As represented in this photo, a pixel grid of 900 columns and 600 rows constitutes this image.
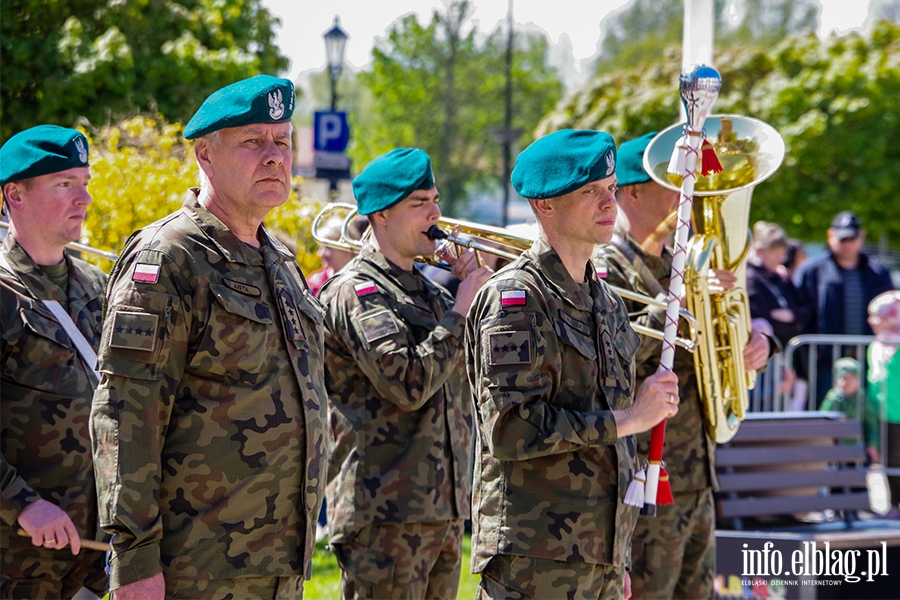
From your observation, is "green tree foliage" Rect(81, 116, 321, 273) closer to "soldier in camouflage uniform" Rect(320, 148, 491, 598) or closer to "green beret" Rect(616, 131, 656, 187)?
"soldier in camouflage uniform" Rect(320, 148, 491, 598)

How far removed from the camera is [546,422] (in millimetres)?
3104

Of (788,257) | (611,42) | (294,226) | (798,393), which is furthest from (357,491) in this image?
(611,42)

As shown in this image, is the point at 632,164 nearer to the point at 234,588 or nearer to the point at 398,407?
the point at 398,407

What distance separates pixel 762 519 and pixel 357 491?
2924 millimetres

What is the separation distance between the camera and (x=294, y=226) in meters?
8.35

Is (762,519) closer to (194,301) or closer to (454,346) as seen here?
(454,346)

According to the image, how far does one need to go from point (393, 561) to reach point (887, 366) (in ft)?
19.9

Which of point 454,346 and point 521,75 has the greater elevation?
point 521,75

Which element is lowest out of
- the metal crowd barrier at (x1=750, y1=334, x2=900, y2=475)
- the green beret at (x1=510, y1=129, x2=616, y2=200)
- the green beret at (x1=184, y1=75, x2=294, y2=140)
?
the metal crowd barrier at (x1=750, y1=334, x2=900, y2=475)

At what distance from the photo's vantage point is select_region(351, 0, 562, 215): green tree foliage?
38875mm

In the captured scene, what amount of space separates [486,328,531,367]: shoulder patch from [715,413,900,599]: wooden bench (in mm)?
2871

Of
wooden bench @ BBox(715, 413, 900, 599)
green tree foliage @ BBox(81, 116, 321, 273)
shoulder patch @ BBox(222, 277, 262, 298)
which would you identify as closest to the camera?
shoulder patch @ BBox(222, 277, 262, 298)

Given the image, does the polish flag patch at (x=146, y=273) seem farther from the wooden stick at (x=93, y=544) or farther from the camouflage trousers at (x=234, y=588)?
the wooden stick at (x=93, y=544)

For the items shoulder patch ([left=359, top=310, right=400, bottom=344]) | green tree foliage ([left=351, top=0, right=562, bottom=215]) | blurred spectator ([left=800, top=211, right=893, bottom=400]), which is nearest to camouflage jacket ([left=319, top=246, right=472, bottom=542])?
shoulder patch ([left=359, top=310, right=400, bottom=344])
